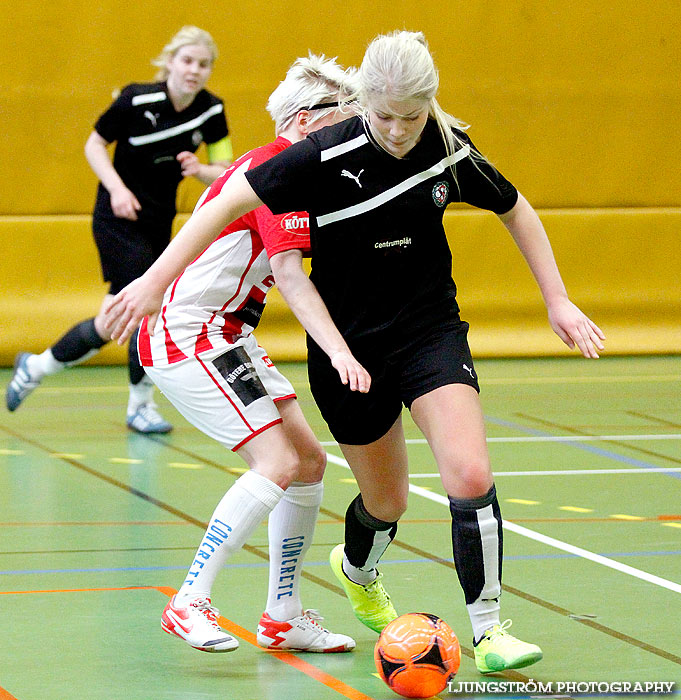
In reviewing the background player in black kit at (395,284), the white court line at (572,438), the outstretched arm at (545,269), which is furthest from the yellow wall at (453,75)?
the outstretched arm at (545,269)

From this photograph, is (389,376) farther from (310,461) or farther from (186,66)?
(186,66)

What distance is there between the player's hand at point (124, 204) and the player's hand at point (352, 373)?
3912 millimetres

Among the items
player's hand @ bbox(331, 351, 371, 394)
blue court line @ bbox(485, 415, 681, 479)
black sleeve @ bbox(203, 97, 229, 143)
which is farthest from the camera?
black sleeve @ bbox(203, 97, 229, 143)

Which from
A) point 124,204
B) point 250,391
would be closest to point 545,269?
point 250,391

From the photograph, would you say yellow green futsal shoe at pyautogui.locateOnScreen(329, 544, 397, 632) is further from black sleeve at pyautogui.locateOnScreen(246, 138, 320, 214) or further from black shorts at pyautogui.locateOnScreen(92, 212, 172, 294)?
black shorts at pyautogui.locateOnScreen(92, 212, 172, 294)

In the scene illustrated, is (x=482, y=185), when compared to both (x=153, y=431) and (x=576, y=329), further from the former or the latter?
(x=153, y=431)

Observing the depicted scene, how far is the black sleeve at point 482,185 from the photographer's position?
3.61m

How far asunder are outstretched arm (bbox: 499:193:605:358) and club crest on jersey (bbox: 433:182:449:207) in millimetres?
227

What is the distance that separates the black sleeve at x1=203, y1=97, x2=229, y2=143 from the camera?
7.64 metres

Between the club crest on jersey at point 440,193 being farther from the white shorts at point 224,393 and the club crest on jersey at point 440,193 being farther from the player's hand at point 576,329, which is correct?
the white shorts at point 224,393

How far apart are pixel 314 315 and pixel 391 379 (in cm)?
31

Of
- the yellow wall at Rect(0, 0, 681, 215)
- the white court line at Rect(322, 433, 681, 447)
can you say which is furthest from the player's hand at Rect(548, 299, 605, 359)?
the yellow wall at Rect(0, 0, 681, 215)

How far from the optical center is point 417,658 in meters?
3.35

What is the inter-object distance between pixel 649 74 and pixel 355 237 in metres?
7.68
